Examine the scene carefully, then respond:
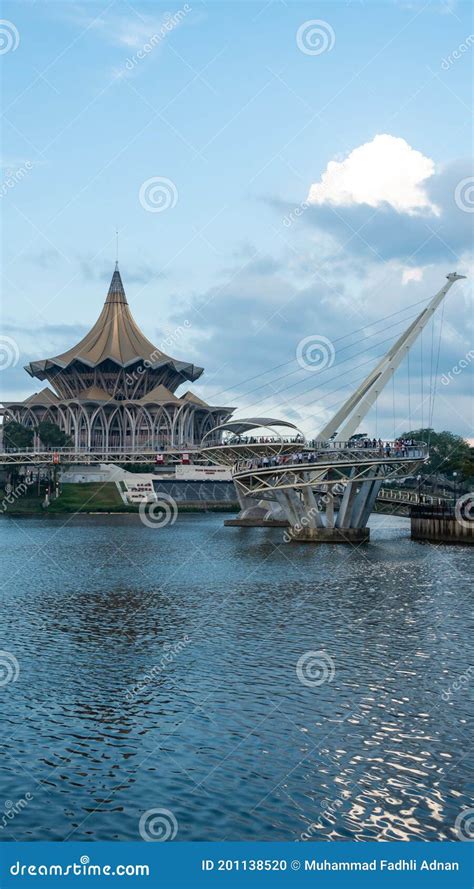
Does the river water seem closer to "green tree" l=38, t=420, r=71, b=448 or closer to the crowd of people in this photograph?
the crowd of people

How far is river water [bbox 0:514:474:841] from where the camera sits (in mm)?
18062

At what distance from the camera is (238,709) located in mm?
24781

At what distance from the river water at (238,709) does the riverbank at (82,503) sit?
91.7m

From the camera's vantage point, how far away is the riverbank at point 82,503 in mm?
141375

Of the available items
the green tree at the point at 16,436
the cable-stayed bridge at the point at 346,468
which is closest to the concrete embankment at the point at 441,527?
the cable-stayed bridge at the point at 346,468

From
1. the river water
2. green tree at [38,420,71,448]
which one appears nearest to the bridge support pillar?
the river water

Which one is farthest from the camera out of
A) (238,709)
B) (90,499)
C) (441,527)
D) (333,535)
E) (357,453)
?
(90,499)

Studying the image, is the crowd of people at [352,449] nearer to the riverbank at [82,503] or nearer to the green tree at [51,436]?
the riverbank at [82,503]

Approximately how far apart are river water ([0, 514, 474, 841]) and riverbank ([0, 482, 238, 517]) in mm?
91708

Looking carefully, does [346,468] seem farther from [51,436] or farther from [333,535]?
[51,436]

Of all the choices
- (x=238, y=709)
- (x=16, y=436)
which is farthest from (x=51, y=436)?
(x=238, y=709)

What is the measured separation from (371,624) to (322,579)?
48.9 ft

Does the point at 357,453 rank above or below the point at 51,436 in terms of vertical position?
below

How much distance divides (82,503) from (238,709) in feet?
420
